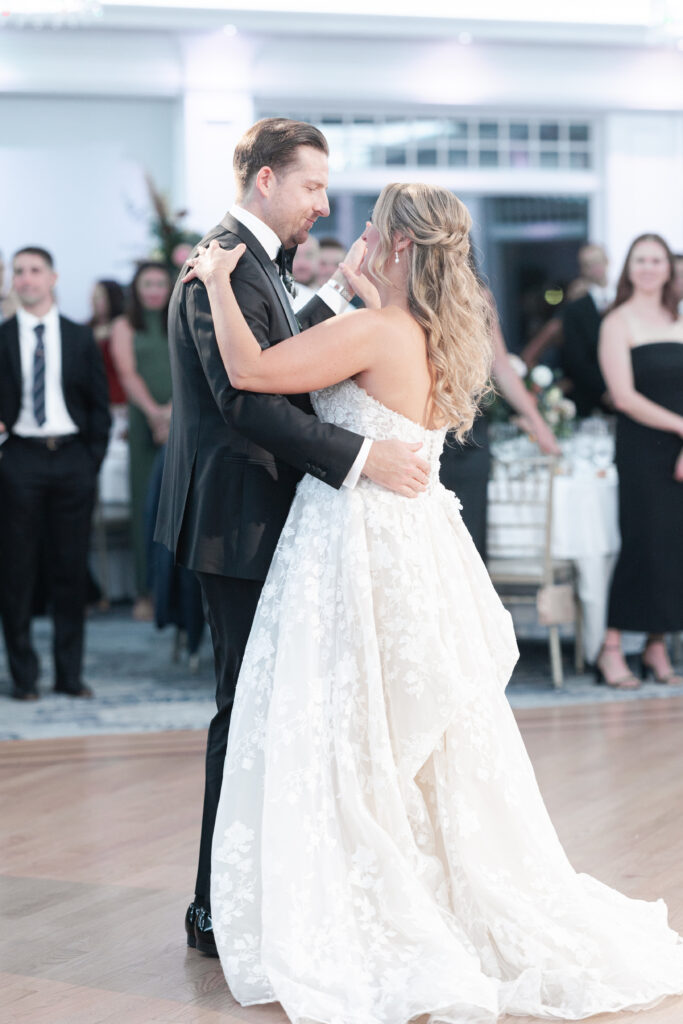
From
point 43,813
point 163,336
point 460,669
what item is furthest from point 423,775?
point 163,336

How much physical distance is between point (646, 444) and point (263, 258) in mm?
3136

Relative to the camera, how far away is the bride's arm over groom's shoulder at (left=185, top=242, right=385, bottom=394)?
8.20 feet

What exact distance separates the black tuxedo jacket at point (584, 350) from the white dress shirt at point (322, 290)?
4.76m

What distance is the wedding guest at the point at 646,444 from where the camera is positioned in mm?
5375

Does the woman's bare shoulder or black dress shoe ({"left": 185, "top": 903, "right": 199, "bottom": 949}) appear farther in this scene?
the woman's bare shoulder

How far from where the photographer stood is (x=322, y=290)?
2850 mm

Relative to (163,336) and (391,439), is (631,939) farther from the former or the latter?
(163,336)

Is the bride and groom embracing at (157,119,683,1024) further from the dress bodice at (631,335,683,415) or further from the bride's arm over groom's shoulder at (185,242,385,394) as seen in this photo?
the dress bodice at (631,335,683,415)

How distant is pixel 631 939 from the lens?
2.59 m

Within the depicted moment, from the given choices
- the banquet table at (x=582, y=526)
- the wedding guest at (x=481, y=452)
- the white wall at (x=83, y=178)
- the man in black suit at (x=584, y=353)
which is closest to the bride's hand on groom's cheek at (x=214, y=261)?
the wedding guest at (x=481, y=452)

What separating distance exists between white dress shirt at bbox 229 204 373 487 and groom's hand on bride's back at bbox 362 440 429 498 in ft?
0.05

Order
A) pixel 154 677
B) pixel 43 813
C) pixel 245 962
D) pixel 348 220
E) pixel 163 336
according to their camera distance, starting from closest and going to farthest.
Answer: pixel 245 962
pixel 43 813
pixel 154 677
pixel 163 336
pixel 348 220

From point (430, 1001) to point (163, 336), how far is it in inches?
204

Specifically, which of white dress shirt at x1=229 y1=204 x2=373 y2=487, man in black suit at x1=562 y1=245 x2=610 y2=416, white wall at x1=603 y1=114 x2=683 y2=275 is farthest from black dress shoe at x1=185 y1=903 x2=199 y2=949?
white wall at x1=603 y1=114 x2=683 y2=275
